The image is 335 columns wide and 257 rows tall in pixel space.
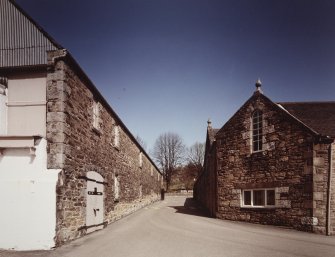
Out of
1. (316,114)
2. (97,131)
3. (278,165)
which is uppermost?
(316,114)

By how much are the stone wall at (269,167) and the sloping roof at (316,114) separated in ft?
4.12

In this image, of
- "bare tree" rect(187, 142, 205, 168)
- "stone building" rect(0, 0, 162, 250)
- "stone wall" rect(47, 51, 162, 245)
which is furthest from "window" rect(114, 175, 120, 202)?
"bare tree" rect(187, 142, 205, 168)

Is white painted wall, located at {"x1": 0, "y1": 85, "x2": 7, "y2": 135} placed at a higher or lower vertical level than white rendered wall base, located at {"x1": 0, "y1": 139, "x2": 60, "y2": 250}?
higher

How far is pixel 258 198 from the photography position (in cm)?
1409

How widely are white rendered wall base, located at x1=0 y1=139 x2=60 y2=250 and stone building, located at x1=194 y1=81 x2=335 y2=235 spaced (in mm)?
9870

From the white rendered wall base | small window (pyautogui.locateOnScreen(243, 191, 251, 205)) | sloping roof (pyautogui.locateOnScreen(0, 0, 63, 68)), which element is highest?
sloping roof (pyautogui.locateOnScreen(0, 0, 63, 68))

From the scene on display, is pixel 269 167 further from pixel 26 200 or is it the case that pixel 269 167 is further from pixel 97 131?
pixel 26 200

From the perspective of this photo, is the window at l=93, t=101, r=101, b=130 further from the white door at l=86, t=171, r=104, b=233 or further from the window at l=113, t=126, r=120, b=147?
the window at l=113, t=126, r=120, b=147

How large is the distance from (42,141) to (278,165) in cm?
1044

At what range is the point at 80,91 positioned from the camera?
34.9 ft

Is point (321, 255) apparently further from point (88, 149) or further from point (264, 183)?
point (88, 149)

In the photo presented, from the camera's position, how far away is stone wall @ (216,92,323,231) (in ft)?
39.8

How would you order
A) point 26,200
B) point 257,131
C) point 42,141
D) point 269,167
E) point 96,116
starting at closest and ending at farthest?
point 26,200
point 42,141
point 96,116
point 269,167
point 257,131

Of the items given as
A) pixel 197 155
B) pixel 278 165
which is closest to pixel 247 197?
pixel 278 165
